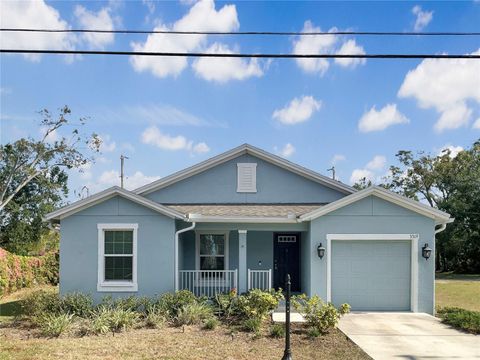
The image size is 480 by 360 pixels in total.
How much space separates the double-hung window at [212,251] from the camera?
1596cm

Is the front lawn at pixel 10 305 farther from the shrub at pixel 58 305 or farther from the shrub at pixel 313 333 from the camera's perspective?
the shrub at pixel 313 333

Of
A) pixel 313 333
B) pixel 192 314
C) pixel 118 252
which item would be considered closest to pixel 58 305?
pixel 118 252

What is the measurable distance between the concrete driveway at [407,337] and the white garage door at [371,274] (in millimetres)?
688

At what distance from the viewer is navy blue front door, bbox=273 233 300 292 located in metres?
16.3

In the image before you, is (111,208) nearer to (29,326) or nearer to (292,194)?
(29,326)

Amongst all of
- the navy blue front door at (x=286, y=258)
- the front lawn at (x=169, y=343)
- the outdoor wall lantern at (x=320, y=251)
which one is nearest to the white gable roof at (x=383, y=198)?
the outdoor wall lantern at (x=320, y=251)

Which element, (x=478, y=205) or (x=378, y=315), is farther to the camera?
(x=478, y=205)

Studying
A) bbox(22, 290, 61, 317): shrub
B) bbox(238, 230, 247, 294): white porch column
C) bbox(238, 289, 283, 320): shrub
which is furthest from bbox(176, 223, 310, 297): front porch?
bbox(22, 290, 61, 317): shrub

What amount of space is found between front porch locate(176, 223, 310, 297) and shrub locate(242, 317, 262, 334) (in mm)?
3470

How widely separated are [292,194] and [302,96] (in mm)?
3825

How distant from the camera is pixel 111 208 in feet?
44.4

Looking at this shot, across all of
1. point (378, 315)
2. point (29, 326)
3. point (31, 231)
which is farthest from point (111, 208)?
point (31, 231)

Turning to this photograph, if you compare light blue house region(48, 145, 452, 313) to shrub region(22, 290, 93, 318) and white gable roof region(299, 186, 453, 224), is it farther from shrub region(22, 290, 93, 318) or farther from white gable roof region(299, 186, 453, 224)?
shrub region(22, 290, 93, 318)

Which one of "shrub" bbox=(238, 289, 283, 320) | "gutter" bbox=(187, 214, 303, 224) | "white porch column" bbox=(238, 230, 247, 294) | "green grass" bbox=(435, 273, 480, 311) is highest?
"gutter" bbox=(187, 214, 303, 224)
